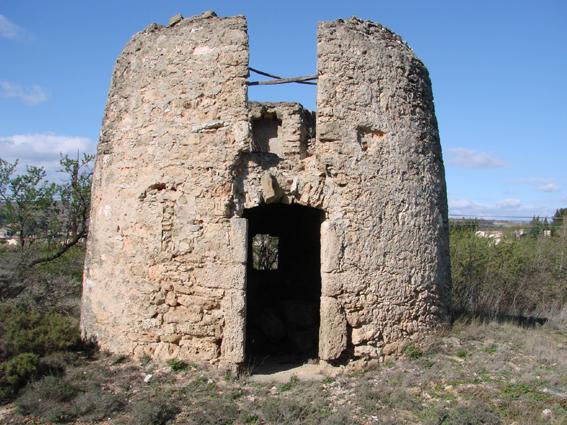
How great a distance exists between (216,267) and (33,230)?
28.2 ft

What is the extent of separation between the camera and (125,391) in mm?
5805

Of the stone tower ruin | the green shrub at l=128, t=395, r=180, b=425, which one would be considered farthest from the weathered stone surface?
the green shrub at l=128, t=395, r=180, b=425

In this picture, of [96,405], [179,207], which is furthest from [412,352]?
[96,405]

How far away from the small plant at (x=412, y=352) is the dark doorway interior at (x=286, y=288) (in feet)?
6.57

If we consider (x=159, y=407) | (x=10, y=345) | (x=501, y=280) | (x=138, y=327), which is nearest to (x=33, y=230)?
(x=10, y=345)

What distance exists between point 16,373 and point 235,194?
321cm

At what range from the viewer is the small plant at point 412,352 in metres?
6.59

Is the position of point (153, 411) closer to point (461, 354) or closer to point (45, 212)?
point (461, 354)

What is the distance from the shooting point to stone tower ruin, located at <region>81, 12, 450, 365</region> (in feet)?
20.6

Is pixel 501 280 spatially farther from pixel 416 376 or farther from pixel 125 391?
pixel 125 391

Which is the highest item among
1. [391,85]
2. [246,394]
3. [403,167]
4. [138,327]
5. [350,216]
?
[391,85]

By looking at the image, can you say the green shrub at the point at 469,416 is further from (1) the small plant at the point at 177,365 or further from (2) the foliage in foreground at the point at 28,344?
(2) the foliage in foreground at the point at 28,344

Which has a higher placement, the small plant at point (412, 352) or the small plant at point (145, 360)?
the small plant at point (412, 352)

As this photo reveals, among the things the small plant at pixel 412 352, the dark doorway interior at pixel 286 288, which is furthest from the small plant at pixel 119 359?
the small plant at pixel 412 352
